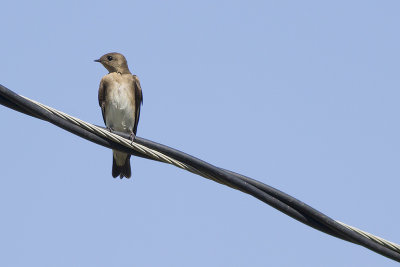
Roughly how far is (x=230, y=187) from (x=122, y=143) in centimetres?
79

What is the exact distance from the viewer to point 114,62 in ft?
34.5

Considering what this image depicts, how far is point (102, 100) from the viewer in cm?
1005

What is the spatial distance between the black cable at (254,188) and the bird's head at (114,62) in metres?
5.58

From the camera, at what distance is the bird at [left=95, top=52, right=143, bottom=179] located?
973 centimetres

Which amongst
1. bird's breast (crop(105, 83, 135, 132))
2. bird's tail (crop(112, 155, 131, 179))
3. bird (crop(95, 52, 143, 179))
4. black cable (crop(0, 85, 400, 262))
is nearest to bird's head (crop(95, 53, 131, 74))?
bird (crop(95, 52, 143, 179))

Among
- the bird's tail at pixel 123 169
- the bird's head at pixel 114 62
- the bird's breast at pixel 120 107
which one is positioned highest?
the bird's head at pixel 114 62

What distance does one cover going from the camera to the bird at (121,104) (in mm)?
9727

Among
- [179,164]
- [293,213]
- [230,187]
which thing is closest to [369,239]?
[293,213]

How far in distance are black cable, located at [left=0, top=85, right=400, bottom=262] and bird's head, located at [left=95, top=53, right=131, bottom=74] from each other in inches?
220

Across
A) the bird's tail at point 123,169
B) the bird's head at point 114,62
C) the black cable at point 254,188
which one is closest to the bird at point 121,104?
the bird's tail at point 123,169

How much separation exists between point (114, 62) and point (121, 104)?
0.94 m

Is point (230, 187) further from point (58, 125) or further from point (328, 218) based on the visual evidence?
point (58, 125)

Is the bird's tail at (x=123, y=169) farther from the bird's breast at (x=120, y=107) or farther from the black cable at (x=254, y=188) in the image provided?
the black cable at (x=254, y=188)

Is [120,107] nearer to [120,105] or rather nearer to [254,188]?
[120,105]
